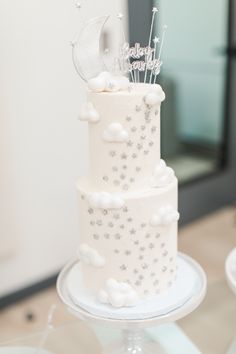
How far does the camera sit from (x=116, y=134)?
2.72 ft

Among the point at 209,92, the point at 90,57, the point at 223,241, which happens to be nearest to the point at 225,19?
the point at 209,92

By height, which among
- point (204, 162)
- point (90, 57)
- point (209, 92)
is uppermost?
point (90, 57)

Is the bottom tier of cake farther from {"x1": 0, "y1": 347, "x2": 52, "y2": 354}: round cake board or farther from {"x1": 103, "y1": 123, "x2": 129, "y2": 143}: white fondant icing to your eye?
{"x1": 0, "y1": 347, "x2": 52, "y2": 354}: round cake board

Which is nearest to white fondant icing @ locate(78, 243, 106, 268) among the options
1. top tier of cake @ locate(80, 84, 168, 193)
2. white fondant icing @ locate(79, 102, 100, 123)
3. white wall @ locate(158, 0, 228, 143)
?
top tier of cake @ locate(80, 84, 168, 193)

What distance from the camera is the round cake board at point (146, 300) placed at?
33.3 inches

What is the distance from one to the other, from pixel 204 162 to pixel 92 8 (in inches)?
→ 46.9

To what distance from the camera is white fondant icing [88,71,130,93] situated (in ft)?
2.76

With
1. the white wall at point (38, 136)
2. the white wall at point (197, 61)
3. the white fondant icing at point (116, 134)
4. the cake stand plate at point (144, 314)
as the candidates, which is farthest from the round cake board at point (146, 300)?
the white wall at point (197, 61)

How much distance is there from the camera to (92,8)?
1817mm

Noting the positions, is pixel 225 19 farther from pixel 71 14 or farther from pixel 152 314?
pixel 152 314

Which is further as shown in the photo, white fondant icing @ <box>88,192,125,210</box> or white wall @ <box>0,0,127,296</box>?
white wall @ <box>0,0,127,296</box>

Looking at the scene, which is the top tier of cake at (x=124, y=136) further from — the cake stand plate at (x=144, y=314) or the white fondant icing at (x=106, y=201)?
the cake stand plate at (x=144, y=314)

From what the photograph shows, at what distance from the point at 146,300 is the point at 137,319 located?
75 mm

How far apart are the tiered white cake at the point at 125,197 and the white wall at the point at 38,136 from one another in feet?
2.88
